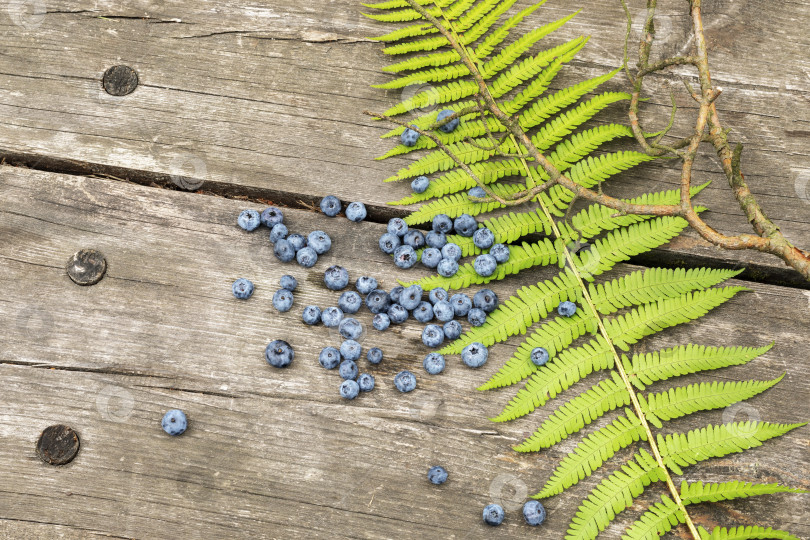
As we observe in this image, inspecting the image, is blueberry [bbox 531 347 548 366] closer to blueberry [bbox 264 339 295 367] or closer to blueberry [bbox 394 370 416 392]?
blueberry [bbox 394 370 416 392]

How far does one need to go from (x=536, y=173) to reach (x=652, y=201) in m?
0.50

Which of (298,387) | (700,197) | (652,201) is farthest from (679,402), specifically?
(298,387)

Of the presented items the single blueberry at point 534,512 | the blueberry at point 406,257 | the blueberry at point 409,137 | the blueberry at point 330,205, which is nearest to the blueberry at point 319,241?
the blueberry at point 330,205

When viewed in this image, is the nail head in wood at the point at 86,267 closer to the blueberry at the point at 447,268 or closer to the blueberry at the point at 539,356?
the blueberry at the point at 447,268

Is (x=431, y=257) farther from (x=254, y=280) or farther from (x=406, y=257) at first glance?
(x=254, y=280)

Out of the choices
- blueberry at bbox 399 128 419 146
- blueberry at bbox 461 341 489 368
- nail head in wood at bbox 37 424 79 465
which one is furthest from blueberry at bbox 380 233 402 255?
nail head in wood at bbox 37 424 79 465

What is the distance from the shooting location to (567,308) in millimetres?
2506

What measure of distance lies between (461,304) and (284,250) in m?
0.81

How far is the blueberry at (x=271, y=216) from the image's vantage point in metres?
2.77

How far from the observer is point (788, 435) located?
8.21 feet

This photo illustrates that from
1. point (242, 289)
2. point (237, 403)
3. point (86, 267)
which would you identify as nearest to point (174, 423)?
point (237, 403)

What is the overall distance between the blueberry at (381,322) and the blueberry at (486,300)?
0.38m

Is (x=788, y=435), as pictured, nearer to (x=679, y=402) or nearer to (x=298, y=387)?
(x=679, y=402)

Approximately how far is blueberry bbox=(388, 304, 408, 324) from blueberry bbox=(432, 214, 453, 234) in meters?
0.38
